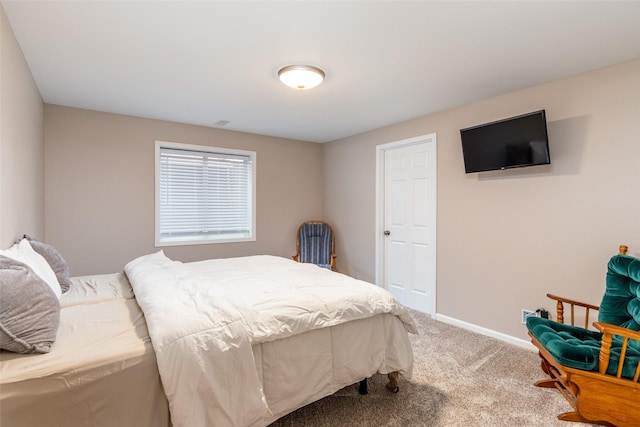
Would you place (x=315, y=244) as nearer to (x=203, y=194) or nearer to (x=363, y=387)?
(x=203, y=194)

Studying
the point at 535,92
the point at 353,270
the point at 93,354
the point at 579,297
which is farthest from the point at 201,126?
the point at 579,297

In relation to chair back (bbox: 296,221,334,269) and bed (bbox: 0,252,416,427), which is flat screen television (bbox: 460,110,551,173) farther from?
chair back (bbox: 296,221,334,269)

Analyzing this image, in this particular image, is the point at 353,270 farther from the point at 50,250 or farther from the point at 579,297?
the point at 50,250

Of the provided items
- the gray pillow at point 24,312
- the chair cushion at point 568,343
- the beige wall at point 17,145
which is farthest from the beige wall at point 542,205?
the beige wall at point 17,145

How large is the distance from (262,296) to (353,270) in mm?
2919

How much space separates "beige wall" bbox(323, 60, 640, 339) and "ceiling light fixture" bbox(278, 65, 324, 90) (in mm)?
1690

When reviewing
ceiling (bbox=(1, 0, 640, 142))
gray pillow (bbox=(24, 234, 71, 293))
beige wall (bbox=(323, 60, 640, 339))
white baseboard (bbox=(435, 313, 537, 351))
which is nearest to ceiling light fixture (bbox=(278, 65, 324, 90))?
ceiling (bbox=(1, 0, 640, 142))

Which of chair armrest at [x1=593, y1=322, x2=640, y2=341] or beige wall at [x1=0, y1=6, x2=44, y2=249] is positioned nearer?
chair armrest at [x1=593, y1=322, x2=640, y2=341]

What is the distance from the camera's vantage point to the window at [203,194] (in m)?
3.95

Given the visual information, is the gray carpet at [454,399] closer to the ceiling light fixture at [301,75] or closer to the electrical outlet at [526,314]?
the electrical outlet at [526,314]

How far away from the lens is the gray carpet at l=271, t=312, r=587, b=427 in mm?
1845

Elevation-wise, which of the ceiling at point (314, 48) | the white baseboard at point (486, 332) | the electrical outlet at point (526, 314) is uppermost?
the ceiling at point (314, 48)

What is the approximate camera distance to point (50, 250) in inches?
87.4

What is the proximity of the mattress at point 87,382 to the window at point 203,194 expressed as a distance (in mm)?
2607
